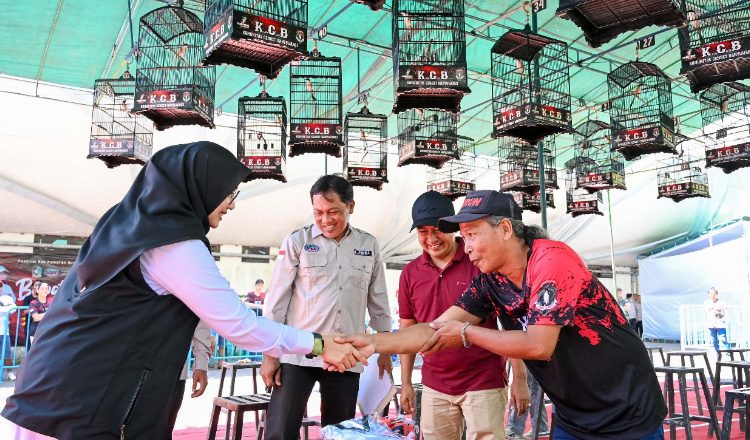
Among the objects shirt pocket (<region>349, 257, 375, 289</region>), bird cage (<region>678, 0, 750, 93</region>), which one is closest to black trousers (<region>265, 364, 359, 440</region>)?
shirt pocket (<region>349, 257, 375, 289</region>)

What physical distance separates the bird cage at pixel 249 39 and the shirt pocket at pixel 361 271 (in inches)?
81.3

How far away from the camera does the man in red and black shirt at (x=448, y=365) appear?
268cm

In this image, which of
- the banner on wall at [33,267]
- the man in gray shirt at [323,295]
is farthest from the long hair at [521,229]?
the banner on wall at [33,267]

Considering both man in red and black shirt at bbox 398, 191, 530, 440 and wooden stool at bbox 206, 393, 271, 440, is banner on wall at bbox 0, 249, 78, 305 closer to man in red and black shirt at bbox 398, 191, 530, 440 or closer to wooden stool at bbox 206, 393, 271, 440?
wooden stool at bbox 206, 393, 271, 440

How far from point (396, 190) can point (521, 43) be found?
940cm

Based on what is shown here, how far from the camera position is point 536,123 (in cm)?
550

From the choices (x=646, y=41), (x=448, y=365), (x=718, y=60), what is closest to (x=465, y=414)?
(x=448, y=365)

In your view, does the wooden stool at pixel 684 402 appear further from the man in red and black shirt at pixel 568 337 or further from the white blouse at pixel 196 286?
the white blouse at pixel 196 286

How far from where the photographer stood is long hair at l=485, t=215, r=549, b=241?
2.17 meters

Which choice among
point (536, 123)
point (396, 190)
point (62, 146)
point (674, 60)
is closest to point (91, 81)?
point (62, 146)

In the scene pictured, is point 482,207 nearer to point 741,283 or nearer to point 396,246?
point 396,246

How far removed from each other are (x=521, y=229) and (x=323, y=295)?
46.5 inches

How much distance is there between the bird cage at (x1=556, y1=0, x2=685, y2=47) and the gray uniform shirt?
7.33ft

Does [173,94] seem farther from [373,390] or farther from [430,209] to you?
[373,390]
